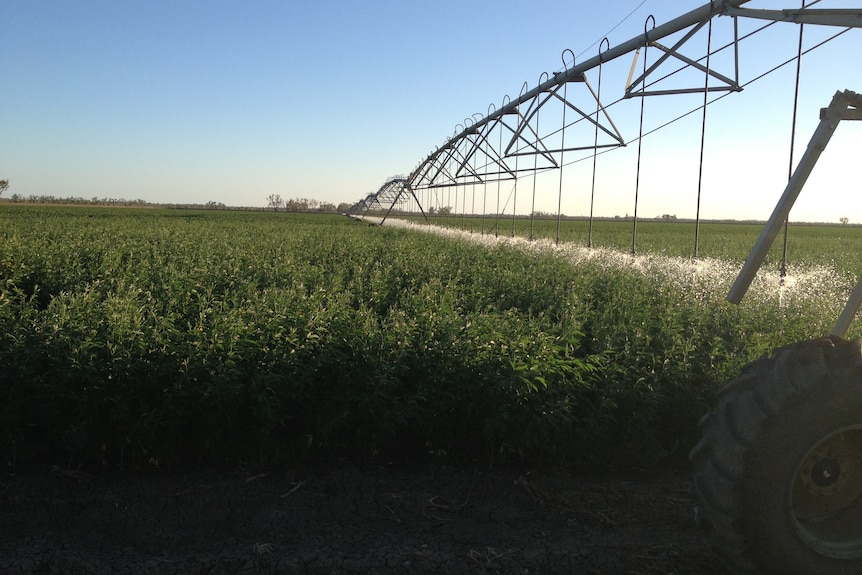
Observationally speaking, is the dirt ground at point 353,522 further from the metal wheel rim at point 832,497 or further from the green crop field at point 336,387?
the metal wheel rim at point 832,497

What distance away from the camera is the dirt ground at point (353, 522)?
136 inches

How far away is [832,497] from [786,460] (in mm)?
530

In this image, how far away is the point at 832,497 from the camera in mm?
2740

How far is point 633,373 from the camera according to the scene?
5.08 meters

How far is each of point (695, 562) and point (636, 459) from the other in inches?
59.1

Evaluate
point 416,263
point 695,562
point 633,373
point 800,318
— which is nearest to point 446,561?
point 695,562

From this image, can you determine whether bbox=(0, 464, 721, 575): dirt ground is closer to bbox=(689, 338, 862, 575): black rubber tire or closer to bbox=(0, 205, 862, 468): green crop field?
bbox=(0, 205, 862, 468): green crop field

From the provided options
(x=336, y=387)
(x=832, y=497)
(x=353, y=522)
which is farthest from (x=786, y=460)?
(x=336, y=387)

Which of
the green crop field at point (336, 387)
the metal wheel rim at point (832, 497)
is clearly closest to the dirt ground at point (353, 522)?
the green crop field at point (336, 387)

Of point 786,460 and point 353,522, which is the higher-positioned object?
point 786,460

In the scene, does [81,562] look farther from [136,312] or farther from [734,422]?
[734,422]

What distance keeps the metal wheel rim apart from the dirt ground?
0.91 meters

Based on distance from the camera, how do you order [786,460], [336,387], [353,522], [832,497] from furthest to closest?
[336,387]
[353,522]
[832,497]
[786,460]

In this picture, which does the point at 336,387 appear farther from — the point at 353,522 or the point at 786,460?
the point at 786,460
